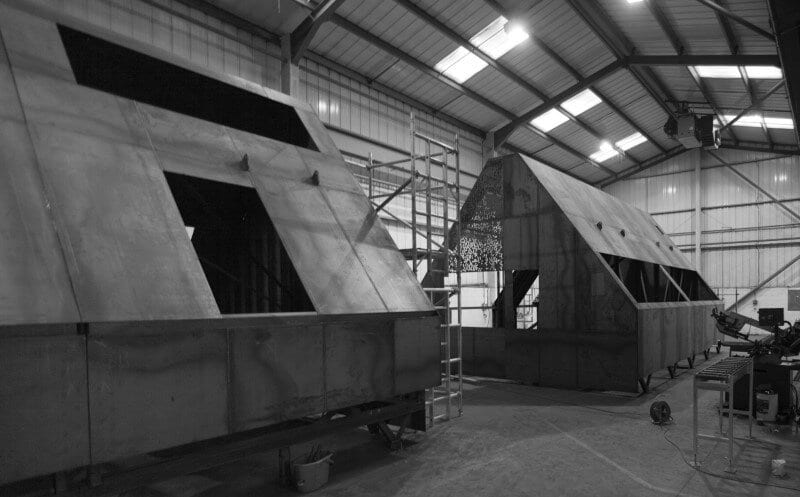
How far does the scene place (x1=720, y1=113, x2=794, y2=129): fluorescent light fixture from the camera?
2178 cm

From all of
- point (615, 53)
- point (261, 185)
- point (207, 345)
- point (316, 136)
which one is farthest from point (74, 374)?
point (615, 53)

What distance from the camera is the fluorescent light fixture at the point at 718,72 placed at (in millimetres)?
A: 17945

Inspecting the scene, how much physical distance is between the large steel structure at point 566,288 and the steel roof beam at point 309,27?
523cm

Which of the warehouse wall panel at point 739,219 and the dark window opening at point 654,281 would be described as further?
the warehouse wall panel at point 739,219

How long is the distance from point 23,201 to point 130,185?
79 cm

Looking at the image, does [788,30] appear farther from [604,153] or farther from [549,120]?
[604,153]

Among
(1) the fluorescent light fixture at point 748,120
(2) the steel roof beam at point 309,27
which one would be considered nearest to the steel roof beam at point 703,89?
(1) the fluorescent light fixture at point 748,120

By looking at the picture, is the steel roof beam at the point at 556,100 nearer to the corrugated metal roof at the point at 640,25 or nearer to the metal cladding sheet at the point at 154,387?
the corrugated metal roof at the point at 640,25

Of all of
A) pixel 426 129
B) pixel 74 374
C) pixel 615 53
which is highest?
pixel 615 53

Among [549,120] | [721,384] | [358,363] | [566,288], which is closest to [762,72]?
[549,120]

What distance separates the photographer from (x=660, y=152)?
2902 cm

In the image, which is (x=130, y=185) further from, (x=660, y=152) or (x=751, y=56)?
(x=660, y=152)

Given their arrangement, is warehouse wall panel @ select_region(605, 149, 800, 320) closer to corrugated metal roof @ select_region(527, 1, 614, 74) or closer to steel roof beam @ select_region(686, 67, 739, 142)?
steel roof beam @ select_region(686, 67, 739, 142)

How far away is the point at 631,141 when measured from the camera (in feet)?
87.4
